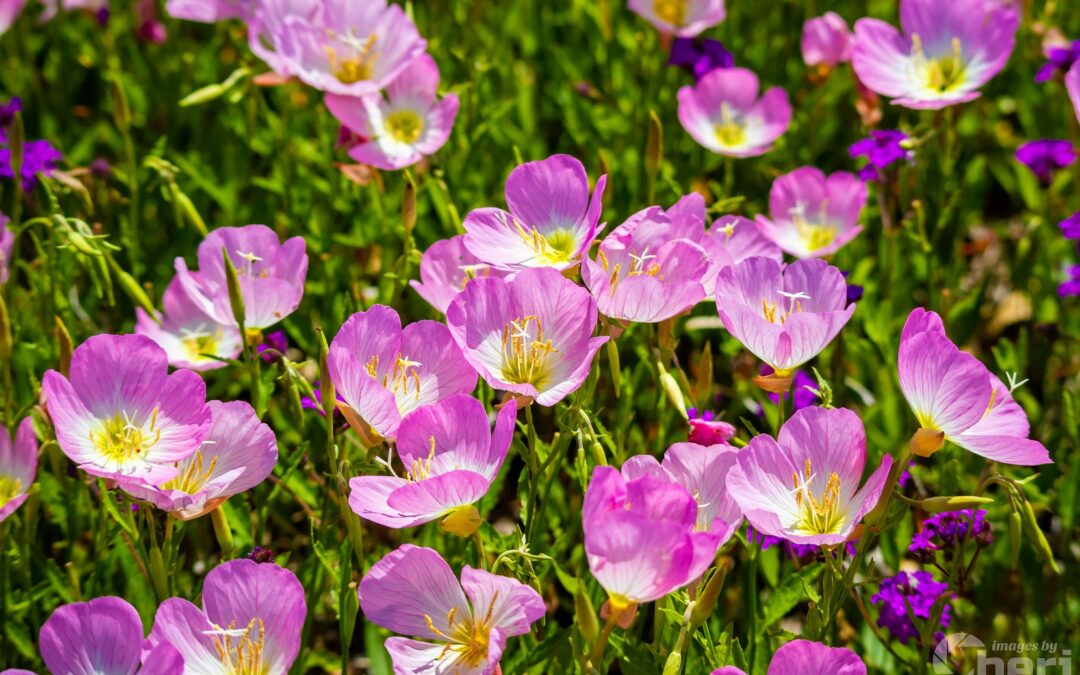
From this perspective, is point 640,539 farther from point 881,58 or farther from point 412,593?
point 881,58

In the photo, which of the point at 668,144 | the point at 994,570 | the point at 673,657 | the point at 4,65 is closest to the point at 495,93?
the point at 668,144

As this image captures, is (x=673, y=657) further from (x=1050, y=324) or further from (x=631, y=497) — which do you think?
(x=1050, y=324)

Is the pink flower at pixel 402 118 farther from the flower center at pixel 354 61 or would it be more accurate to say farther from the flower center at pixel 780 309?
the flower center at pixel 780 309

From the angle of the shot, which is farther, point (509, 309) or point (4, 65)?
point (4, 65)

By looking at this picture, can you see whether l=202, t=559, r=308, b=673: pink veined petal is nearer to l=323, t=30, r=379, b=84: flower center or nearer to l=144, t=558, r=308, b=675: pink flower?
l=144, t=558, r=308, b=675: pink flower

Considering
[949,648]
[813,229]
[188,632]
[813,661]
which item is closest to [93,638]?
[188,632]

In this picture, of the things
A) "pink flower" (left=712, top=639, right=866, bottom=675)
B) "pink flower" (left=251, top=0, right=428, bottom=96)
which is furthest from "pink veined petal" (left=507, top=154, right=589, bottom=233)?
"pink flower" (left=712, top=639, right=866, bottom=675)

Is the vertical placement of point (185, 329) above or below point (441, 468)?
below
